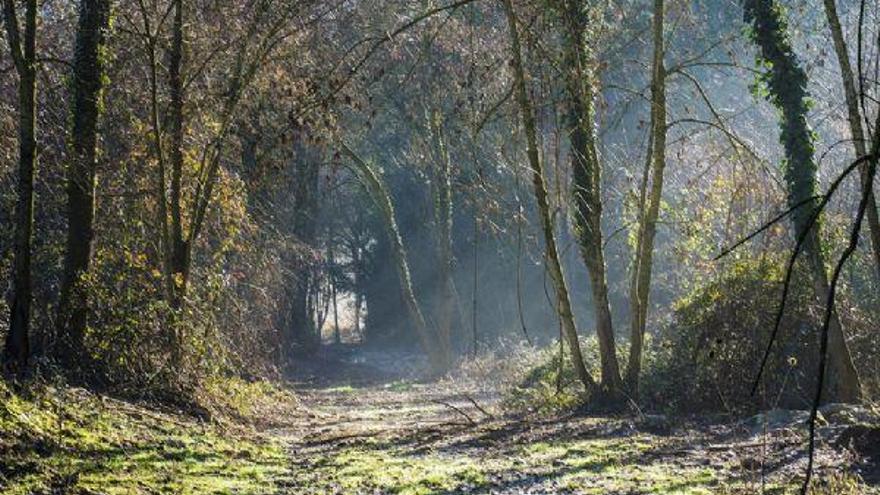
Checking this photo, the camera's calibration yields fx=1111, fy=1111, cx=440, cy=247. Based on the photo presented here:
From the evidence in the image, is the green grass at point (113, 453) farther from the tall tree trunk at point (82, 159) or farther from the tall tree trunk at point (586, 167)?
the tall tree trunk at point (586, 167)

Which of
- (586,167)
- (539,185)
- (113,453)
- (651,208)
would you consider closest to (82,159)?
(113,453)

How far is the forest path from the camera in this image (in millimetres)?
9227

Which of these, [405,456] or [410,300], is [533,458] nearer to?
[405,456]

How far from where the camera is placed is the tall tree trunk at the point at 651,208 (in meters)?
15.2

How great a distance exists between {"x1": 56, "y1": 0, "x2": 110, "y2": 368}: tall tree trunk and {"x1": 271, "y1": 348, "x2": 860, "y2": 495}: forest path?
10.6 ft

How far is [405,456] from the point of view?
12.3 meters

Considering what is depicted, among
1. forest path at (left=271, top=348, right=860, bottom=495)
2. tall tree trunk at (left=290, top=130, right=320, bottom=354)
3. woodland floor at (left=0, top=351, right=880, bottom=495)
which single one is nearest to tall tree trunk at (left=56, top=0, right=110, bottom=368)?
woodland floor at (left=0, top=351, right=880, bottom=495)

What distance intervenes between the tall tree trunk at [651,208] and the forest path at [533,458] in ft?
5.78

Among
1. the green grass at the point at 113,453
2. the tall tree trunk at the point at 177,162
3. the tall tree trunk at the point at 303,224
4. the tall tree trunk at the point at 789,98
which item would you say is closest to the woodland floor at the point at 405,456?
the green grass at the point at 113,453

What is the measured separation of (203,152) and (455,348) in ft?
102

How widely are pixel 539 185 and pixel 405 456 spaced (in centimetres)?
498

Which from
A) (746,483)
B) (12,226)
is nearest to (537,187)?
(12,226)

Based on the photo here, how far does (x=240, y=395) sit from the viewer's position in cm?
1788

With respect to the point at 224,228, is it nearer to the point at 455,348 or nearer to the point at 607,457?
the point at 607,457
